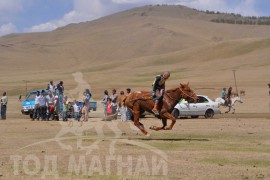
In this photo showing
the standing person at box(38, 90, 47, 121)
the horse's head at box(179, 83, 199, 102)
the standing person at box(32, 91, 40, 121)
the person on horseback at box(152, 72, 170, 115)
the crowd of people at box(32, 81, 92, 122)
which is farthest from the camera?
the standing person at box(32, 91, 40, 121)

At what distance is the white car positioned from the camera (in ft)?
→ 115

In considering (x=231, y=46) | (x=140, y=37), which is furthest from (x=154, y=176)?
(x=140, y=37)

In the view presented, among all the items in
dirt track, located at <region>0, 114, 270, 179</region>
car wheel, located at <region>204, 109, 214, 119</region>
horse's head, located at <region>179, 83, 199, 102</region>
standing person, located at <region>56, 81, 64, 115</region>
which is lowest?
dirt track, located at <region>0, 114, 270, 179</region>

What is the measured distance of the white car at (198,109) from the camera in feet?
115

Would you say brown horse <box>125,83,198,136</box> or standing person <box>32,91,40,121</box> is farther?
standing person <box>32,91,40,121</box>

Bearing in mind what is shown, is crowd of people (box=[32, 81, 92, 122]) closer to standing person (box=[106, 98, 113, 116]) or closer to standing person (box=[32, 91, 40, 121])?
standing person (box=[32, 91, 40, 121])

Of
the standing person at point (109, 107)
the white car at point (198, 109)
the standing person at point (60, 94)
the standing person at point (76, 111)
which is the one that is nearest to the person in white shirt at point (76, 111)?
the standing person at point (76, 111)

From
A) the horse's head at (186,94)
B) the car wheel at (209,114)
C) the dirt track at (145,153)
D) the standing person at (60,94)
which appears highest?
the standing person at (60,94)

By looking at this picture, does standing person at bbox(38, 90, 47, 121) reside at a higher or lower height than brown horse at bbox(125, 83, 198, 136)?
higher

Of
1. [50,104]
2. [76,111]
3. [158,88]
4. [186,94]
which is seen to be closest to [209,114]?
[76,111]

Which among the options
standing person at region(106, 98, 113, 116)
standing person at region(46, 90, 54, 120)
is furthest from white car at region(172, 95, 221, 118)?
standing person at region(46, 90, 54, 120)

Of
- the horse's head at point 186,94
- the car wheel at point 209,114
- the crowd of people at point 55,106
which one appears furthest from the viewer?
the car wheel at point 209,114

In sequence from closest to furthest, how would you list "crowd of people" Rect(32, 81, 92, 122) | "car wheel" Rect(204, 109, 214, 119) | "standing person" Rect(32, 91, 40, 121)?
"crowd of people" Rect(32, 81, 92, 122), "standing person" Rect(32, 91, 40, 121), "car wheel" Rect(204, 109, 214, 119)

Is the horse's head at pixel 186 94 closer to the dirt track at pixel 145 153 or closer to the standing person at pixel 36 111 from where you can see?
the dirt track at pixel 145 153
